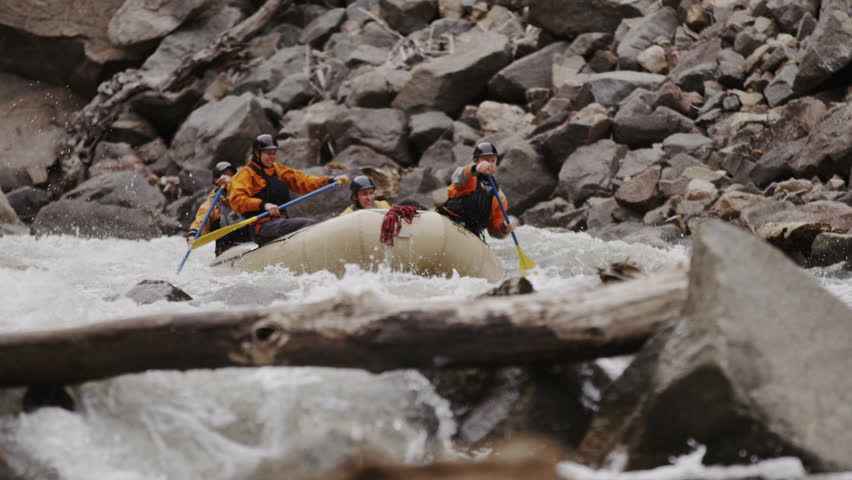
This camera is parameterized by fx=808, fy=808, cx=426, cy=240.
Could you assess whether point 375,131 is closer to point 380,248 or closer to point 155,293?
point 380,248

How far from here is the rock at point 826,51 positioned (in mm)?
10523

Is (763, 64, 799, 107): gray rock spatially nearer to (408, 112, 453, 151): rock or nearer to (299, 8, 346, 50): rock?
(408, 112, 453, 151): rock

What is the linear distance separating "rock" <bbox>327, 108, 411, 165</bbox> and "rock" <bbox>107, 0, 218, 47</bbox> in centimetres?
671

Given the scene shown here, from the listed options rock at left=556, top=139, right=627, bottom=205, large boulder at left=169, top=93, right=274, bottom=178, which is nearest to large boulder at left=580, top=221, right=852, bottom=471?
rock at left=556, top=139, right=627, bottom=205

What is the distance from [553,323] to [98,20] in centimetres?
1876

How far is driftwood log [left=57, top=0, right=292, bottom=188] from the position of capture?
54.9 ft

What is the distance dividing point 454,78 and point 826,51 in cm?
651

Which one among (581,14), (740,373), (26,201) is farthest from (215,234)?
(581,14)

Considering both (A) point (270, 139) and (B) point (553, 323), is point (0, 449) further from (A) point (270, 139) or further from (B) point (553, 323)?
(A) point (270, 139)

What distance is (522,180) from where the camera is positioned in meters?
11.9

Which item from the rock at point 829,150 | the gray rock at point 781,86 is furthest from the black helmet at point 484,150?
the gray rock at point 781,86

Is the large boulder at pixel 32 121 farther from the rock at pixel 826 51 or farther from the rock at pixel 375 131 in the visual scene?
the rock at pixel 826 51

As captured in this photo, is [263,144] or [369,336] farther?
[263,144]

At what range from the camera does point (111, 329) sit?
316 centimetres
